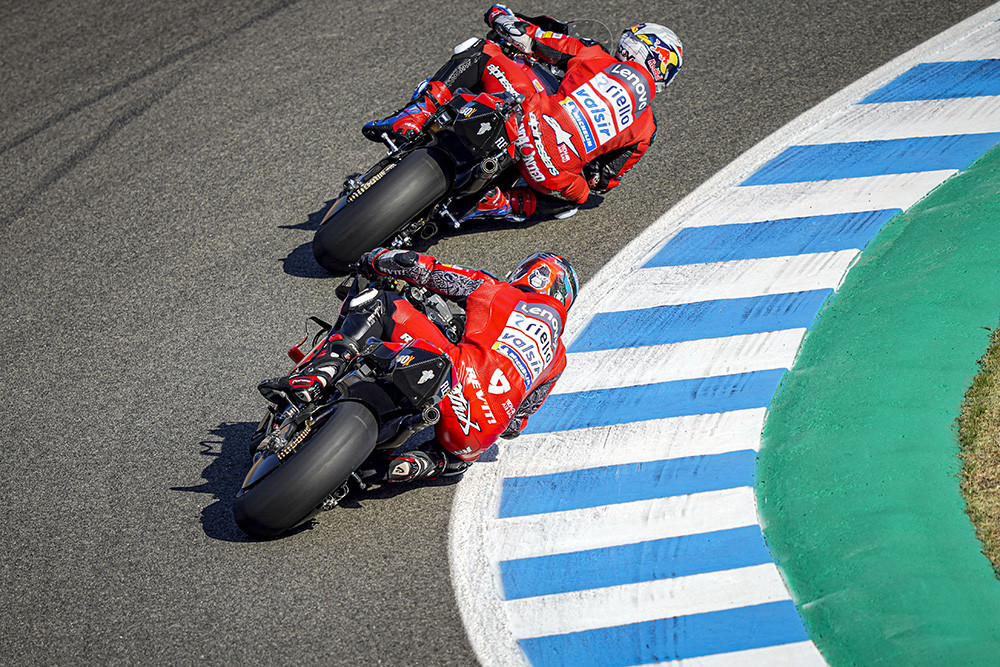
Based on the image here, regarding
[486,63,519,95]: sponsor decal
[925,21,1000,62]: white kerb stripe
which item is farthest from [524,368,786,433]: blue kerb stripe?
[925,21,1000,62]: white kerb stripe

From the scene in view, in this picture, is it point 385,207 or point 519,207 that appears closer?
point 385,207

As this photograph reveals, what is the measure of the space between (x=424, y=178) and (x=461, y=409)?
2296mm

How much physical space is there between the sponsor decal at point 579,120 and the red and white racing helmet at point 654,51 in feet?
2.63

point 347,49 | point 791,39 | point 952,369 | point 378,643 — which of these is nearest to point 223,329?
point 378,643

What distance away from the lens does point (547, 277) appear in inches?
243

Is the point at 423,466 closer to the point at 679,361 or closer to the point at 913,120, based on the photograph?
the point at 679,361

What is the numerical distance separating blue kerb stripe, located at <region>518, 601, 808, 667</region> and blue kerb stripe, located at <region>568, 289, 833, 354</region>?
2428 mm

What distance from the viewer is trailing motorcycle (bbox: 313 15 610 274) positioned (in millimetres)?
6953

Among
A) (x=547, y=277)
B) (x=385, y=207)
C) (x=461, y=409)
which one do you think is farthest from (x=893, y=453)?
(x=385, y=207)

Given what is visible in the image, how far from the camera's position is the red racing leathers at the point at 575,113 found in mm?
7508

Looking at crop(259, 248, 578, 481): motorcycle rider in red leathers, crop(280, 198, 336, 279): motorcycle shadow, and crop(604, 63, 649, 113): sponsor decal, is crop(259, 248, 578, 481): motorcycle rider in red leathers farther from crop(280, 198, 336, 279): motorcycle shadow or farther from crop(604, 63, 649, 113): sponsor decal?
crop(604, 63, 649, 113): sponsor decal

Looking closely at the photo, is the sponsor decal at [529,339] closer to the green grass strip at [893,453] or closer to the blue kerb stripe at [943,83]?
the green grass strip at [893,453]

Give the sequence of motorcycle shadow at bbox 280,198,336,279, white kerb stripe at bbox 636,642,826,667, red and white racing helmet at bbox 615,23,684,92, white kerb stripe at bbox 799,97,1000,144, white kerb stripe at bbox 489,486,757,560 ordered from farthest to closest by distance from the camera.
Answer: white kerb stripe at bbox 799,97,1000,144, red and white racing helmet at bbox 615,23,684,92, motorcycle shadow at bbox 280,198,336,279, white kerb stripe at bbox 489,486,757,560, white kerb stripe at bbox 636,642,826,667

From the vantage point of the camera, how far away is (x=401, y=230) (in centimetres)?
706
